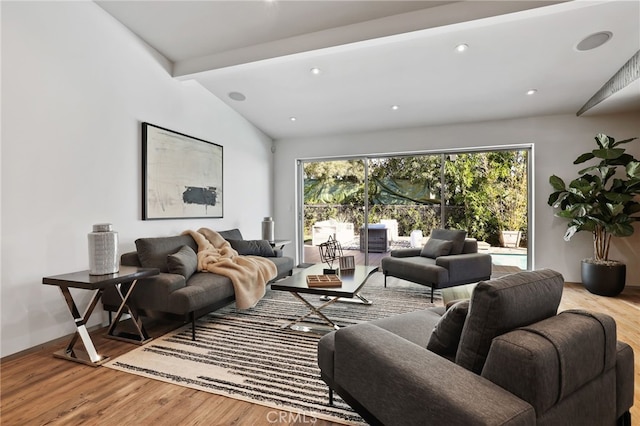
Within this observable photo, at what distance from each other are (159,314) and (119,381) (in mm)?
737

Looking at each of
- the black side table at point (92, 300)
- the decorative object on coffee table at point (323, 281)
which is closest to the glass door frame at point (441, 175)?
the decorative object on coffee table at point (323, 281)

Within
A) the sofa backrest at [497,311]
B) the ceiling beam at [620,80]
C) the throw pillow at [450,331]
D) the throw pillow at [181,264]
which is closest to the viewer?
the sofa backrest at [497,311]

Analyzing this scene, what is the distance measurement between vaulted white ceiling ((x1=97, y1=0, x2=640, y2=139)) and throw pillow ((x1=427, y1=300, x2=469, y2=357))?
2.57 metres

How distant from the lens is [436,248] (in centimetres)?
441

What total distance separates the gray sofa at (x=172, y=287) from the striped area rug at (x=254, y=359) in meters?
0.24

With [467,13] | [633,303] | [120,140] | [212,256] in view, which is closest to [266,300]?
[212,256]

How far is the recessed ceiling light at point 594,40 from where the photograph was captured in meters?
3.08

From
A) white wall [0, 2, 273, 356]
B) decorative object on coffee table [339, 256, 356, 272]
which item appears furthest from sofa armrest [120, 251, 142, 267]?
decorative object on coffee table [339, 256, 356, 272]

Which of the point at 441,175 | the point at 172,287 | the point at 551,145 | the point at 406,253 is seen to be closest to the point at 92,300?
the point at 172,287

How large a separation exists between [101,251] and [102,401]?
112 centimetres

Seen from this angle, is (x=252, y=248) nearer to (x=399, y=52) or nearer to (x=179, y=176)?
(x=179, y=176)

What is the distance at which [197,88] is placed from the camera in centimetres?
447

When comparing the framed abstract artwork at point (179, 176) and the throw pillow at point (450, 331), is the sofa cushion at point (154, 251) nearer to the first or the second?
the framed abstract artwork at point (179, 176)

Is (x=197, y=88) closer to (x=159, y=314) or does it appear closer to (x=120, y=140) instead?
(x=120, y=140)
